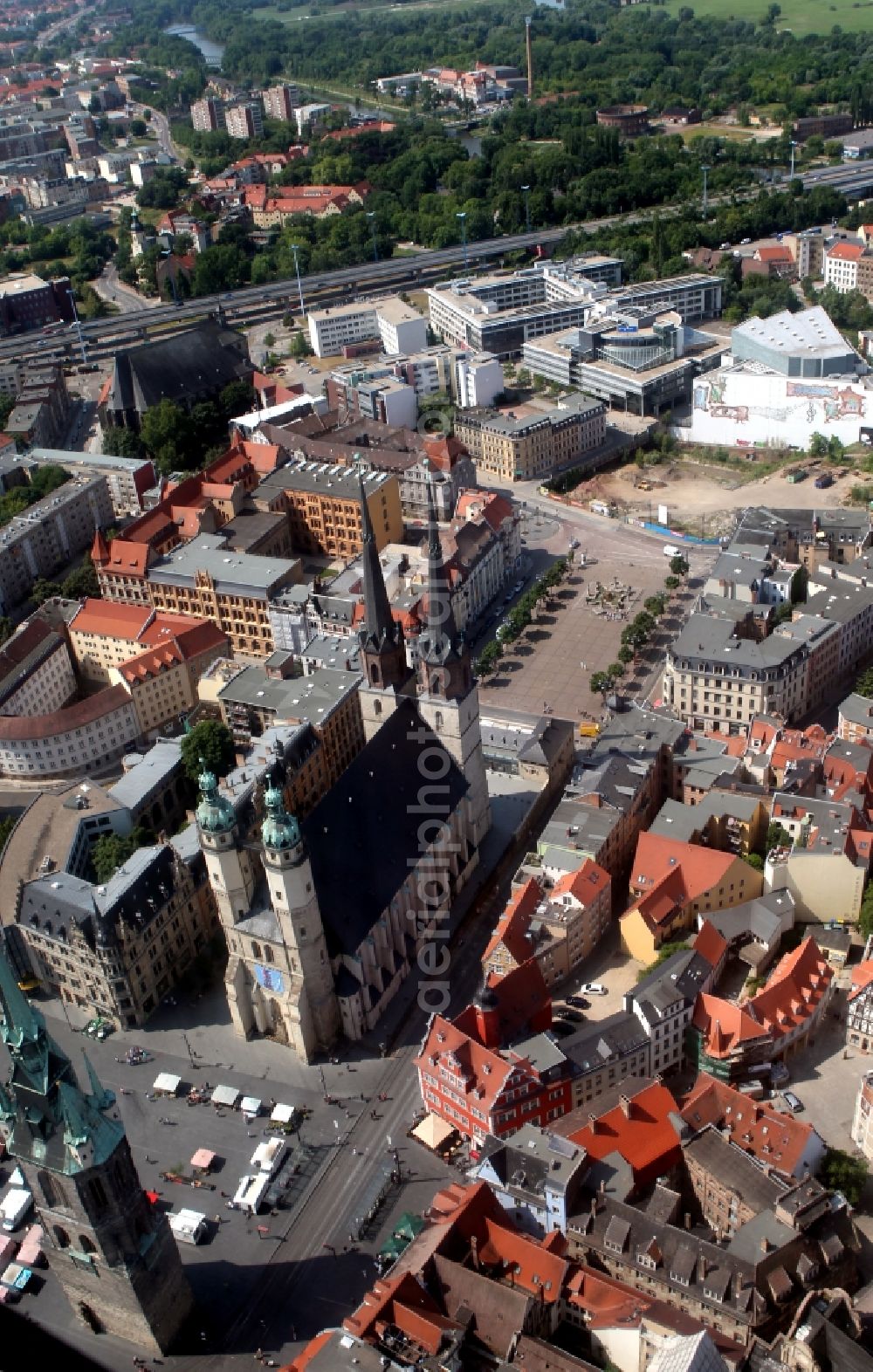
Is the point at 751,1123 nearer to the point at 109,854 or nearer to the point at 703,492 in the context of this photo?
the point at 109,854

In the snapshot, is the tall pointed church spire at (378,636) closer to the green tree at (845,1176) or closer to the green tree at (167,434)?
the green tree at (845,1176)

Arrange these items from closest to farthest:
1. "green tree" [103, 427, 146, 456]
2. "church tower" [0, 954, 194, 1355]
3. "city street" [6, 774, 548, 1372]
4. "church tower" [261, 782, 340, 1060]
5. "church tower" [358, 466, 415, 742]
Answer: "church tower" [0, 954, 194, 1355]
"city street" [6, 774, 548, 1372]
"church tower" [261, 782, 340, 1060]
"church tower" [358, 466, 415, 742]
"green tree" [103, 427, 146, 456]

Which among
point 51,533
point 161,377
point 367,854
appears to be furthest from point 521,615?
point 161,377

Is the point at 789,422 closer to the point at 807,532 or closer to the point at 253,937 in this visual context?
the point at 807,532

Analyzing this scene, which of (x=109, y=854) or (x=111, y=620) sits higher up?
(x=111, y=620)

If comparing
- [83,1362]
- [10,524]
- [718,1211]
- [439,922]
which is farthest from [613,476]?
[83,1362]

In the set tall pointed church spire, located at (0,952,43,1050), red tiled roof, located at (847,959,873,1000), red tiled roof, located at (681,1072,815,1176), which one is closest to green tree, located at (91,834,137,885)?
tall pointed church spire, located at (0,952,43,1050)

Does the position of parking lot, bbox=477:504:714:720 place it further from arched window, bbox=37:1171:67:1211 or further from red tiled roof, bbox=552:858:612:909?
arched window, bbox=37:1171:67:1211

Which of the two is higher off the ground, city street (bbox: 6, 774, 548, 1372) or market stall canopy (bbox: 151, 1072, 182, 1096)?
market stall canopy (bbox: 151, 1072, 182, 1096)
